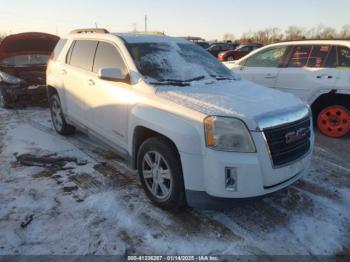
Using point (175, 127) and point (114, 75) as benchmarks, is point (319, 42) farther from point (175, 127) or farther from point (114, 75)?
point (175, 127)

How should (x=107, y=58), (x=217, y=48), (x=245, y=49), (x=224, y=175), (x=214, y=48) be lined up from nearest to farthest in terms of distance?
(x=224, y=175) → (x=107, y=58) → (x=245, y=49) → (x=214, y=48) → (x=217, y=48)

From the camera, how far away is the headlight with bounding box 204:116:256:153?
10.4ft

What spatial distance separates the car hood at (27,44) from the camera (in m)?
9.18

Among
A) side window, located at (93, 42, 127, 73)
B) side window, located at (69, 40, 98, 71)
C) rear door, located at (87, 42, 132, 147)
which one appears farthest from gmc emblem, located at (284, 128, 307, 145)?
side window, located at (69, 40, 98, 71)

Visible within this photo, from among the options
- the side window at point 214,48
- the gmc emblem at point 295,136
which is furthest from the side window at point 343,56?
the side window at point 214,48

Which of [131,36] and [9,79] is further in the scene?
[9,79]

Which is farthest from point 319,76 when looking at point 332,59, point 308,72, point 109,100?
point 109,100

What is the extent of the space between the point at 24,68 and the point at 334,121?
289 inches

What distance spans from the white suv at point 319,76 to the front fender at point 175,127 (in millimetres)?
4069

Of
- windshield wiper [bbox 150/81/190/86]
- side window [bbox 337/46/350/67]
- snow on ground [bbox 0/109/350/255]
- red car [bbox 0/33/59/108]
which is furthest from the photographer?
red car [bbox 0/33/59/108]

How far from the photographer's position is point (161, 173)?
145 inches

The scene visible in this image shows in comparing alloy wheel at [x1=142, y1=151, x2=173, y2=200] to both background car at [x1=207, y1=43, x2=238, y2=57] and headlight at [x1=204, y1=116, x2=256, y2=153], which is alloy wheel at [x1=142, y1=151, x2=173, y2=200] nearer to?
headlight at [x1=204, y1=116, x2=256, y2=153]

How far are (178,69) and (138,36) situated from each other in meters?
0.86

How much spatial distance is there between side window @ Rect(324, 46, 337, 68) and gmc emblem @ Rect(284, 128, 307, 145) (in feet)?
10.9
